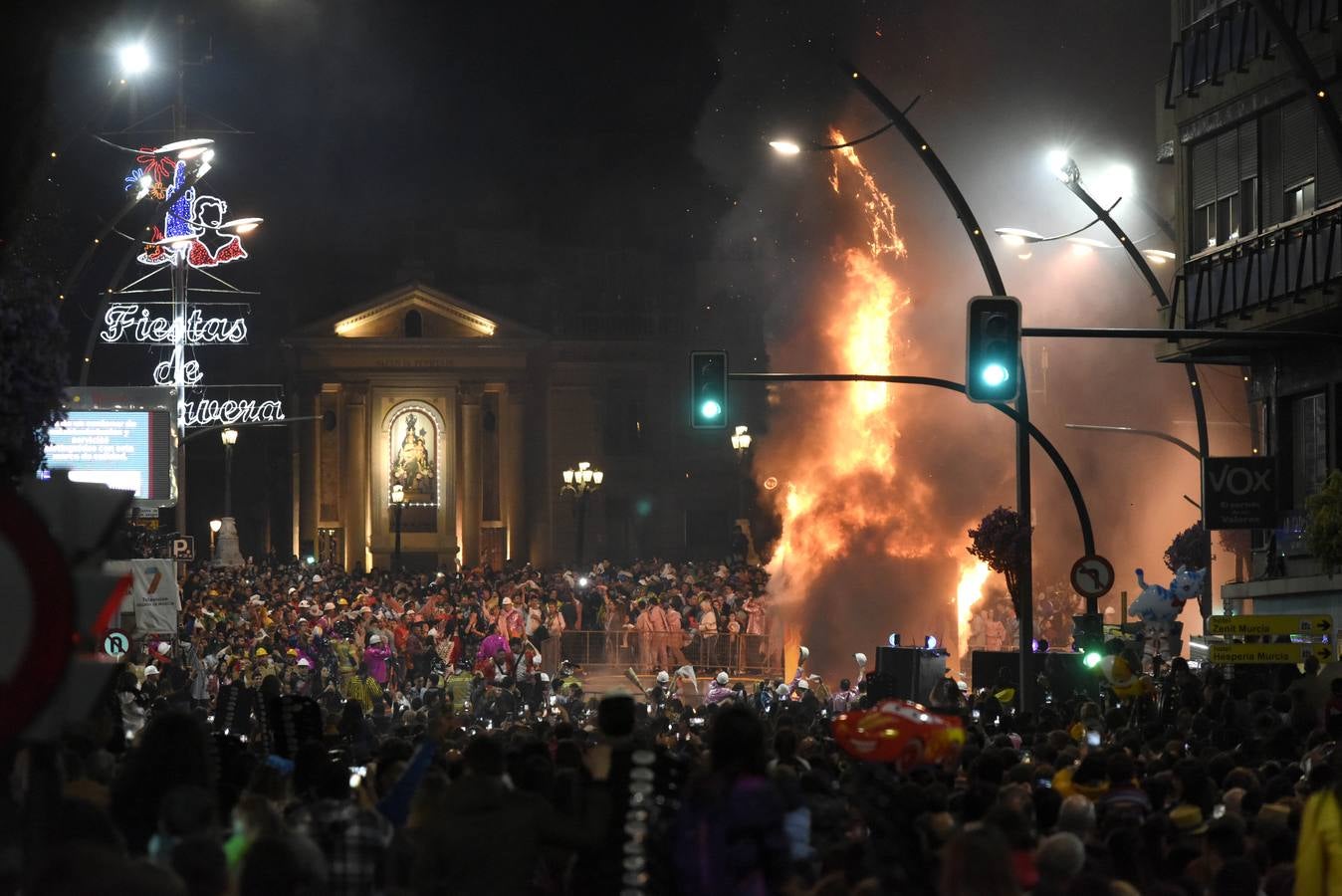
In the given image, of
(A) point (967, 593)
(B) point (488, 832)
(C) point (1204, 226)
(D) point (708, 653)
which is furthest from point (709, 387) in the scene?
(A) point (967, 593)

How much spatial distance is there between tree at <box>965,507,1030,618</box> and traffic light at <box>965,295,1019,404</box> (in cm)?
550

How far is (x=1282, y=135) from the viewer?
2755 centimetres

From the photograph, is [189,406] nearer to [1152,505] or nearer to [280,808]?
[1152,505]

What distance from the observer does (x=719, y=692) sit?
30250 millimetres

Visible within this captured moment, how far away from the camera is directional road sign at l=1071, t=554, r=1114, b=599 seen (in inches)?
858

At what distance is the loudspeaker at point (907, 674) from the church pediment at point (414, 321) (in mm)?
46729

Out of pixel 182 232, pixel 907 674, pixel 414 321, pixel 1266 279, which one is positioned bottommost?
pixel 907 674

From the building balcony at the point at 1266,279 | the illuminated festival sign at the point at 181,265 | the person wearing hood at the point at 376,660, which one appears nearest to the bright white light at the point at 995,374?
the building balcony at the point at 1266,279

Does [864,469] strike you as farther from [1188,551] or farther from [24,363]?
[24,363]

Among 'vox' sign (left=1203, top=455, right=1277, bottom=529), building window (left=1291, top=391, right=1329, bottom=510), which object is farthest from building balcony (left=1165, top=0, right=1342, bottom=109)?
'vox' sign (left=1203, top=455, right=1277, bottom=529)

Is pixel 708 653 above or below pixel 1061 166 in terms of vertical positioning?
below

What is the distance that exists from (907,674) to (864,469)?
27791mm

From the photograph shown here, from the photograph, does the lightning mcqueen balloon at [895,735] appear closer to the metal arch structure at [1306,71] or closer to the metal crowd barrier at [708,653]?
the metal arch structure at [1306,71]

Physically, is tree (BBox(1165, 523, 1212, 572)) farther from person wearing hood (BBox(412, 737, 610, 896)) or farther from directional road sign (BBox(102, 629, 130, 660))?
person wearing hood (BBox(412, 737, 610, 896))
